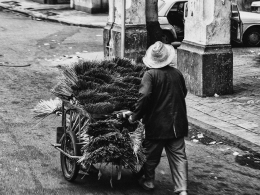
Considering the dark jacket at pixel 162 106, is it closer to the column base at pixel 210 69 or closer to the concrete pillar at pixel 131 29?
the column base at pixel 210 69

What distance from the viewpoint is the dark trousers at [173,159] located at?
6.49 m

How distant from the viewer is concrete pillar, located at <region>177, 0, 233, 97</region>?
11.5 m

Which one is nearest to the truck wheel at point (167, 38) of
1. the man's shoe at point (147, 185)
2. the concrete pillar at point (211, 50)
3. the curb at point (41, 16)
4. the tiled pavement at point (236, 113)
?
the tiled pavement at point (236, 113)

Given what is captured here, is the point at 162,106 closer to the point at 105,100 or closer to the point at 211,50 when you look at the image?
the point at 105,100

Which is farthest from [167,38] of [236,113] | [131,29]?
[236,113]

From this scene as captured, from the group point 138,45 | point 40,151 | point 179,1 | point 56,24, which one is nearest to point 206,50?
point 138,45

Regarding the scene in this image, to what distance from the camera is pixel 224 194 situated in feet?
22.5

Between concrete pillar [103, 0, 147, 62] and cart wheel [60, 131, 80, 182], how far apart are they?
288 inches

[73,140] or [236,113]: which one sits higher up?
[73,140]

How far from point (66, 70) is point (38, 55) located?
9.41 metres

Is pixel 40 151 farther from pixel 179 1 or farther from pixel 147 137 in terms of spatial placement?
pixel 179 1

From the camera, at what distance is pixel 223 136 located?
9055mm

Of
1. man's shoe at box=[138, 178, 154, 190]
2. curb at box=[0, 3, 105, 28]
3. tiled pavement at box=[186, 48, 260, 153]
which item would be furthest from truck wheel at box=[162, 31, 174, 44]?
man's shoe at box=[138, 178, 154, 190]

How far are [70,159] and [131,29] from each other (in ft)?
25.3
